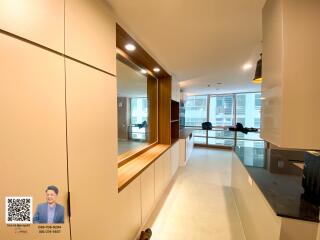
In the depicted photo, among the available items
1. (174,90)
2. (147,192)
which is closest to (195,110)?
(174,90)

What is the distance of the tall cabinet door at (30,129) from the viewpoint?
67 centimetres

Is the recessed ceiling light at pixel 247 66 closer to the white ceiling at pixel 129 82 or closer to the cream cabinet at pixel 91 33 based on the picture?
the white ceiling at pixel 129 82

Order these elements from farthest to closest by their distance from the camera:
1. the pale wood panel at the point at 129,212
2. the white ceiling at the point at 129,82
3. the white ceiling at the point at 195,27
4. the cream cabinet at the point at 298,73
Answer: the white ceiling at the point at 129,82
the pale wood panel at the point at 129,212
the white ceiling at the point at 195,27
the cream cabinet at the point at 298,73

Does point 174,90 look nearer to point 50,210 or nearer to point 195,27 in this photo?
point 195,27

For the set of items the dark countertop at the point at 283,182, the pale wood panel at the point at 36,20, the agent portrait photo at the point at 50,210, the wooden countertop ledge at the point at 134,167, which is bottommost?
the wooden countertop ledge at the point at 134,167

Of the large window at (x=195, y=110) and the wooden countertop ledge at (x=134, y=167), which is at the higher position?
the large window at (x=195, y=110)

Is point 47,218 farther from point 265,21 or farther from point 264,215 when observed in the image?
point 265,21

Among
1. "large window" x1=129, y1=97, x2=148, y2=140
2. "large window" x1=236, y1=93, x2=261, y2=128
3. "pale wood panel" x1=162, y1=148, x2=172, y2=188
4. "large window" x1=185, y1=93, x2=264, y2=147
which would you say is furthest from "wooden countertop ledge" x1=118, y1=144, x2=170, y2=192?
"large window" x1=236, y1=93, x2=261, y2=128

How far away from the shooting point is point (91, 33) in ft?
3.66

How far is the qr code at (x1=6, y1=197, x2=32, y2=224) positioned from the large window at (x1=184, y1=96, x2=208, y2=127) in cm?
737

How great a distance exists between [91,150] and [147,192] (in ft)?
4.80

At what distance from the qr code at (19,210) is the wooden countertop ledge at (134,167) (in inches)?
33.7

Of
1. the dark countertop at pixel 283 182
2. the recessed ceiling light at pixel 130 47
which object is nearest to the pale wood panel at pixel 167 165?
the dark countertop at pixel 283 182

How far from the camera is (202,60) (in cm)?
284
